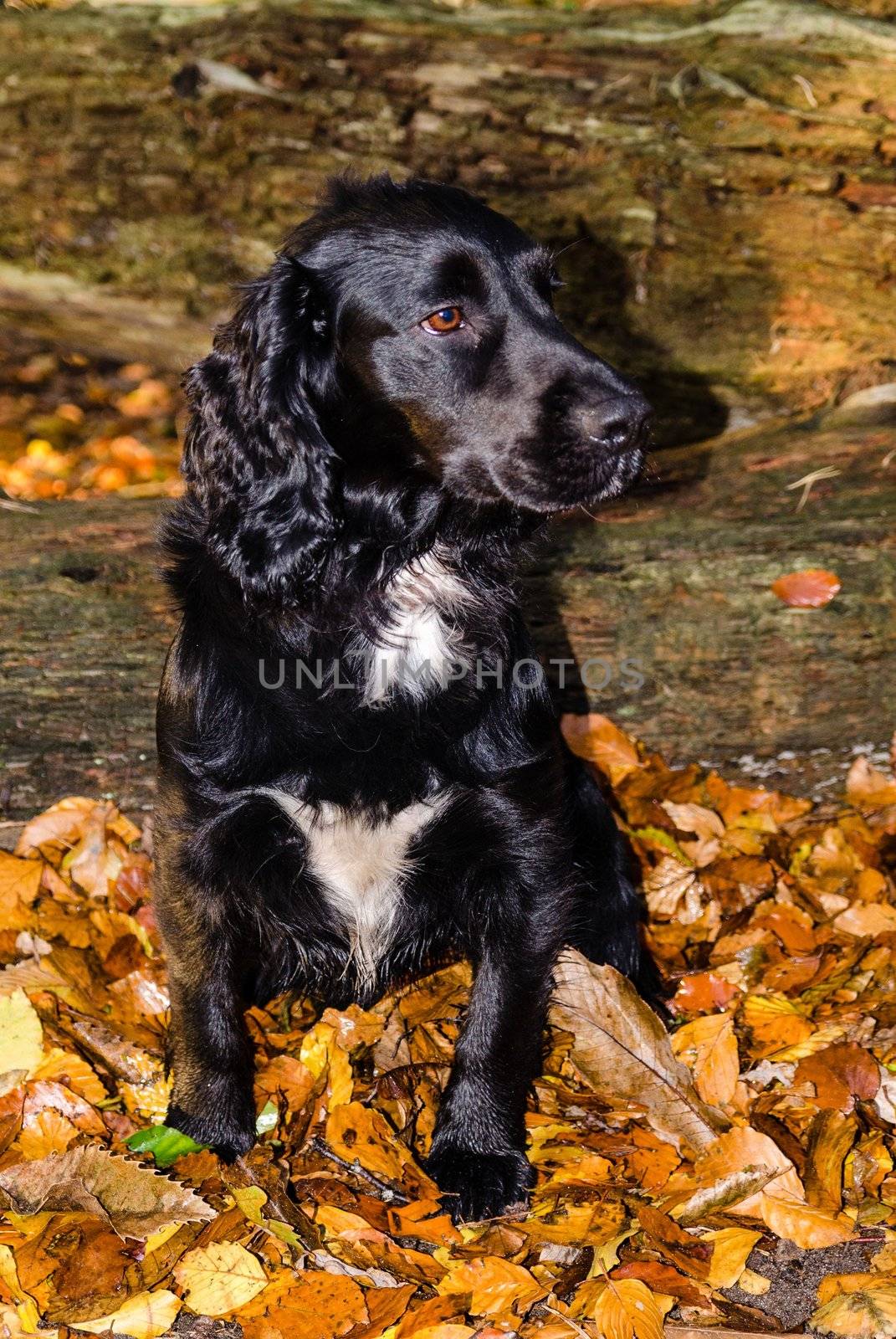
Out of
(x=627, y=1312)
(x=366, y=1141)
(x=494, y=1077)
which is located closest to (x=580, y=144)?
(x=494, y=1077)

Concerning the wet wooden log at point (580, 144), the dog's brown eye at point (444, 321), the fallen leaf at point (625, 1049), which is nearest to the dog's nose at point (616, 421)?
the dog's brown eye at point (444, 321)

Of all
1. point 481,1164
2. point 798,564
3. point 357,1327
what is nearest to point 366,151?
point 798,564

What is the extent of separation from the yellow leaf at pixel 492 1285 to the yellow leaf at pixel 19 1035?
123 centimetres

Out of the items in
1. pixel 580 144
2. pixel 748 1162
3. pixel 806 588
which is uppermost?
pixel 580 144

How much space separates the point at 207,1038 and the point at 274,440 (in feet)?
4.84

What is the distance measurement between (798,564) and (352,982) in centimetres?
219

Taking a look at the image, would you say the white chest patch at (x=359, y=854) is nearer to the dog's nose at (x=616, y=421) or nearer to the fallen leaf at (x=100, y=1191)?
the fallen leaf at (x=100, y=1191)

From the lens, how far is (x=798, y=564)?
4.62 metres

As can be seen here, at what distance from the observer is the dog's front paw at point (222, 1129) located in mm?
3244

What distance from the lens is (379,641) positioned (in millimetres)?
3229

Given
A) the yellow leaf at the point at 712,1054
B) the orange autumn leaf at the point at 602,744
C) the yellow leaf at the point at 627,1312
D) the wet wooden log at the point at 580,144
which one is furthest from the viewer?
the wet wooden log at the point at 580,144

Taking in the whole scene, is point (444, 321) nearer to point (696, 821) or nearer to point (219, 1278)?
point (696, 821)

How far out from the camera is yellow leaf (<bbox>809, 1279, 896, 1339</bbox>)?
267 centimetres

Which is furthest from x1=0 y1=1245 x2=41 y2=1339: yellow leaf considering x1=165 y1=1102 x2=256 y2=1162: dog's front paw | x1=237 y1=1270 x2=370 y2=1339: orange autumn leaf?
x1=165 y1=1102 x2=256 y2=1162: dog's front paw
